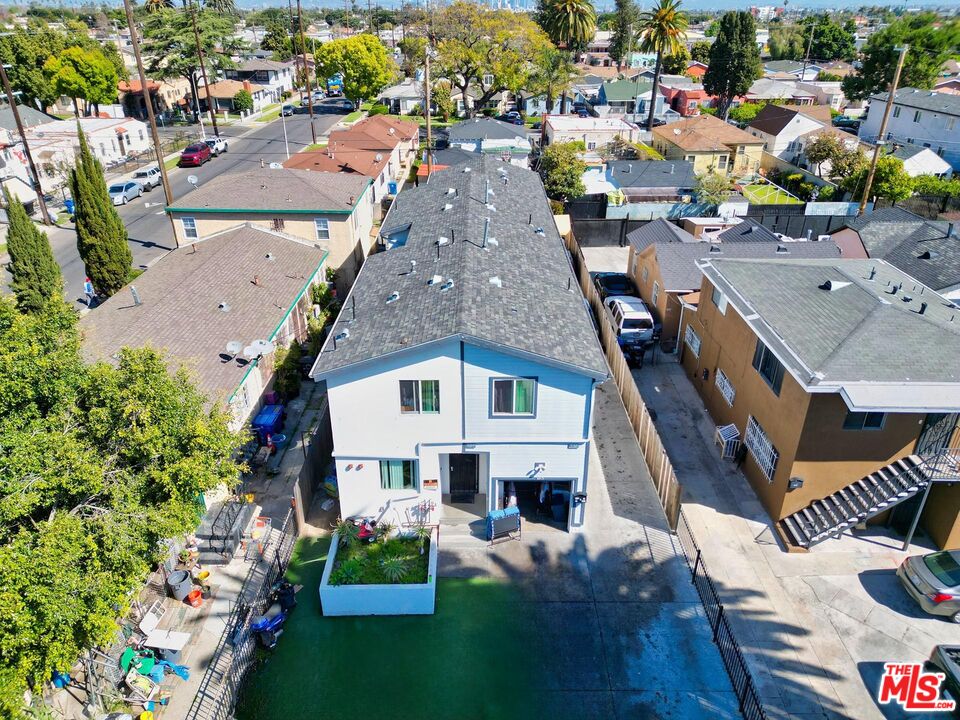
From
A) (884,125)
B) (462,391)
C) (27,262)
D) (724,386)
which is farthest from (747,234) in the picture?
(27,262)

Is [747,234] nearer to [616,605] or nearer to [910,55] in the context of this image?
[616,605]

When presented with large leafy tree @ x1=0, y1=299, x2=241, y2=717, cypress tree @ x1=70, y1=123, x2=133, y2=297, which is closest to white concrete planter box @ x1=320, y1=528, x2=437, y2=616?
large leafy tree @ x1=0, y1=299, x2=241, y2=717

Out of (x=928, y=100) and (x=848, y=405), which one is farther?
(x=928, y=100)

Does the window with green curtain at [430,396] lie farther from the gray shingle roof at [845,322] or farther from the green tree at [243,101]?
the green tree at [243,101]

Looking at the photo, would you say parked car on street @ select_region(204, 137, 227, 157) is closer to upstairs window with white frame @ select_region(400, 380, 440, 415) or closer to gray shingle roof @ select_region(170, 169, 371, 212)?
gray shingle roof @ select_region(170, 169, 371, 212)

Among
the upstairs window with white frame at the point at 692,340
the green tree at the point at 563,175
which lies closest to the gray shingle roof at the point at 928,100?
the green tree at the point at 563,175
